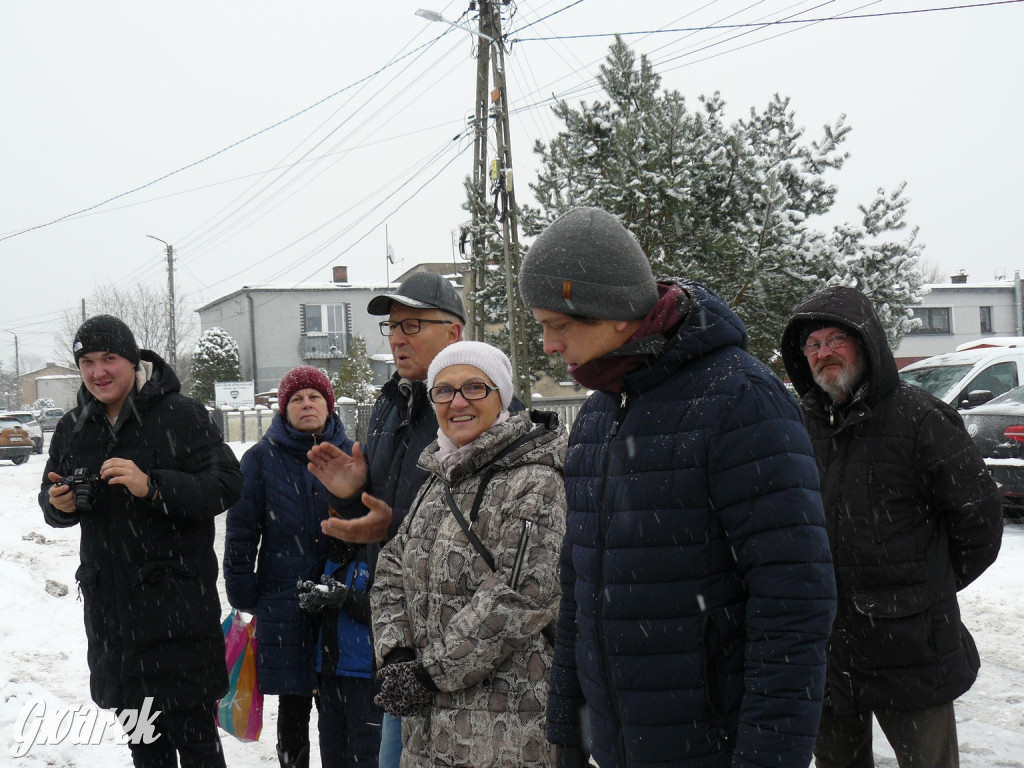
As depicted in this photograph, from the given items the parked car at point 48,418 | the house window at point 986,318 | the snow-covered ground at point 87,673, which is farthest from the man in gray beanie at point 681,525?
the parked car at point 48,418

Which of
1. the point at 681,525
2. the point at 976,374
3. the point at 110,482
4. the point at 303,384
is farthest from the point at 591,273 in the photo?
the point at 976,374

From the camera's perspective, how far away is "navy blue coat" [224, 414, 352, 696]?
404cm

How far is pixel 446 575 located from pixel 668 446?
101 centimetres

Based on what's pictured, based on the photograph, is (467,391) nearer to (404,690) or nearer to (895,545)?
(404,690)

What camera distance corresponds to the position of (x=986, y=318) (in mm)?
44094

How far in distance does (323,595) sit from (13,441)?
29.8 m

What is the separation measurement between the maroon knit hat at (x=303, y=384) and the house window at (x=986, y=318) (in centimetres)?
4627

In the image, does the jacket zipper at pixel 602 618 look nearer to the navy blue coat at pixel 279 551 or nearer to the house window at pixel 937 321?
the navy blue coat at pixel 279 551

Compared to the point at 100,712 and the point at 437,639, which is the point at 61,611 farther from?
the point at 437,639

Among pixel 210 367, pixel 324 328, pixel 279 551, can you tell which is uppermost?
pixel 324 328

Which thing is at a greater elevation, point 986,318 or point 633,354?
point 986,318

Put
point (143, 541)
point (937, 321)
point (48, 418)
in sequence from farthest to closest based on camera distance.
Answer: point (48, 418)
point (937, 321)
point (143, 541)

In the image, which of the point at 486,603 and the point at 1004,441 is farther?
the point at 1004,441

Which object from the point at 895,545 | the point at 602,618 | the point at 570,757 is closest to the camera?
the point at 602,618
